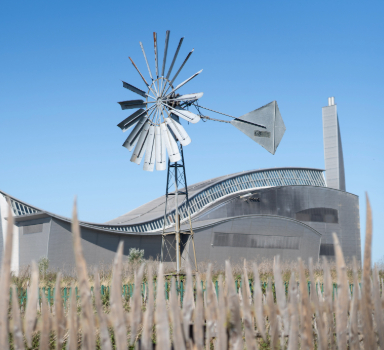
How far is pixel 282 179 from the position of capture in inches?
1654

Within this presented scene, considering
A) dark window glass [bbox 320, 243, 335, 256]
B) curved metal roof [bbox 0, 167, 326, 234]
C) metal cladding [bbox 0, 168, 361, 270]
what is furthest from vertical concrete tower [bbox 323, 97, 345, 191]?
dark window glass [bbox 320, 243, 335, 256]

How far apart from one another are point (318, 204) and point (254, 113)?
81.4 feet

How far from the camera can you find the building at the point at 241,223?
83.0 ft

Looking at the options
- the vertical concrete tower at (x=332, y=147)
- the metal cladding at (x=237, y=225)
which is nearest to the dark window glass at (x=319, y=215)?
the metal cladding at (x=237, y=225)

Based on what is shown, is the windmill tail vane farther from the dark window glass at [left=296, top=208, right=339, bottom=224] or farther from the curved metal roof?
the dark window glass at [left=296, top=208, right=339, bottom=224]

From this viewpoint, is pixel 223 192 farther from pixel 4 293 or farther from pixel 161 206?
pixel 4 293

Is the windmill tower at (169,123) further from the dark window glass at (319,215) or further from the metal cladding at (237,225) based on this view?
the dark window glass at (319,215)

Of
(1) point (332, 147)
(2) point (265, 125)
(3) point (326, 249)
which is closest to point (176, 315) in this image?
(2) point (265, 125)

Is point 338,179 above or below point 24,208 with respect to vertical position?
above

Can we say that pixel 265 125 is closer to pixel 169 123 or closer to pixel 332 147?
pixel 169 123

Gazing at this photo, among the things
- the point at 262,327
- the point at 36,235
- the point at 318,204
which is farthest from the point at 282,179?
the point at 262,327

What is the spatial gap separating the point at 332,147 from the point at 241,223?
60.7 ft

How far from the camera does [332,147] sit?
44.3 meters

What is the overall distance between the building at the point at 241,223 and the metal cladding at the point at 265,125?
497 inches
